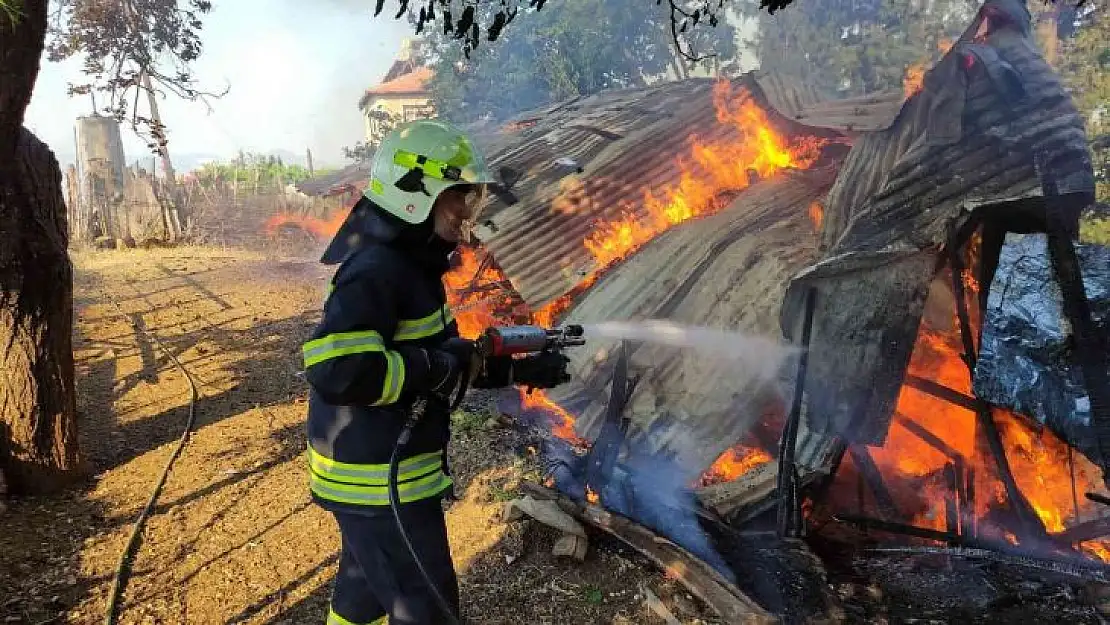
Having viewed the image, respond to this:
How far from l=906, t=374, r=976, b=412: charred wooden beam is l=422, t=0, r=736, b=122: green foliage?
56.6 ft

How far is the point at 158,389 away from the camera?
7.42 m

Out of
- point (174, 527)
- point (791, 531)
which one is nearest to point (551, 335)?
point (791, 531)

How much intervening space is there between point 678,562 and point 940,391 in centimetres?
243

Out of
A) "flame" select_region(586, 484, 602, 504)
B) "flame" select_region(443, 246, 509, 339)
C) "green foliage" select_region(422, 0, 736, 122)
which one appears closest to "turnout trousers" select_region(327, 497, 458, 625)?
"flame" select_region(586, 484, 602, 504)

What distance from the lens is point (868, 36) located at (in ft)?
68.1

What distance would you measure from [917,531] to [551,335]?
3.15 m

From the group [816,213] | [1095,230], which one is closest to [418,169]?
[816,213]

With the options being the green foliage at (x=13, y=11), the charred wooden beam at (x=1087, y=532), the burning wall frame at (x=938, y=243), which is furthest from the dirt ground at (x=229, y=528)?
the green foliage at (x=13, y=11)

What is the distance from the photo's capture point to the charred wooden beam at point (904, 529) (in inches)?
176

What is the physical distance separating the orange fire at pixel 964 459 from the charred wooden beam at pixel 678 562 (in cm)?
213

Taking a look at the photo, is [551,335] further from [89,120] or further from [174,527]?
[89,120]

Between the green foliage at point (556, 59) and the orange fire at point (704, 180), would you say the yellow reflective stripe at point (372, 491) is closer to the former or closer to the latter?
the orange fire at point (704, 180)

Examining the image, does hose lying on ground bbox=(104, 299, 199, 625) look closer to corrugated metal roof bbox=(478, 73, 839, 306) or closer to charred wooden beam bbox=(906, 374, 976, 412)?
corrugated metal roof bbox=(478, 73, 839, 306)

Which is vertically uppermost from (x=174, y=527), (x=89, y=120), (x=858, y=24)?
(x=858, y=24)
